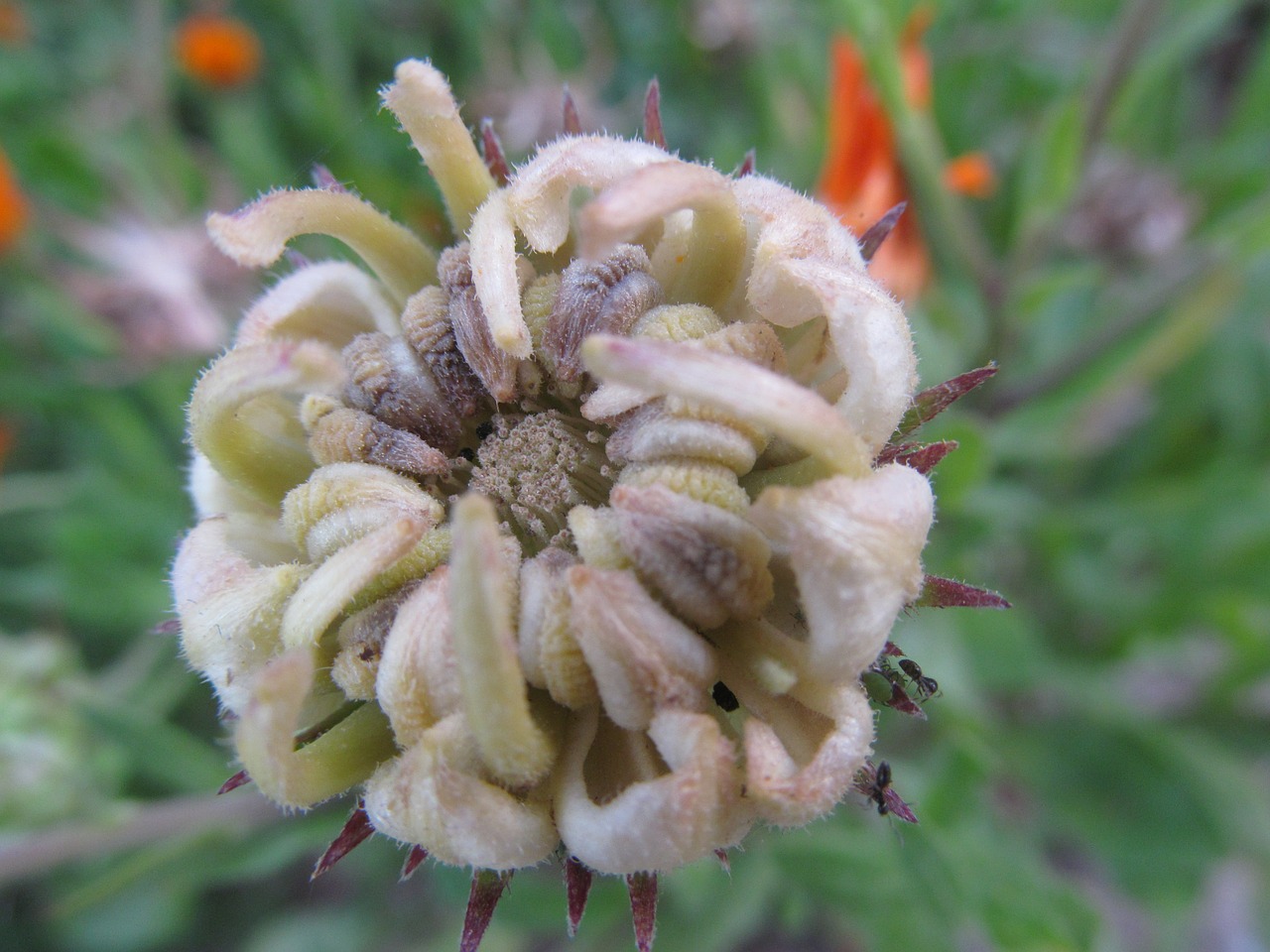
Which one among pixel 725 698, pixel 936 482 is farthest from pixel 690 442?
pixel 936 482

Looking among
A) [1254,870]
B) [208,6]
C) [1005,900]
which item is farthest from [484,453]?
[208,6]

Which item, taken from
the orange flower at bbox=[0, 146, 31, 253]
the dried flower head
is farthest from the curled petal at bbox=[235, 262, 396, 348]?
the orange flower at bbox=[0, 146, 31, 253]

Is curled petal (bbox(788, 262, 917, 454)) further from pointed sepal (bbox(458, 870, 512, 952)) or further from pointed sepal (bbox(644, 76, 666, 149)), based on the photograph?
pointed sepal (bbox(458, 870, 512, 952))

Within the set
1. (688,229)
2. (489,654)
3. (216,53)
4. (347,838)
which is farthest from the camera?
(216,53)

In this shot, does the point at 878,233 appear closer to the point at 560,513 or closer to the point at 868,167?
the point at 560,513

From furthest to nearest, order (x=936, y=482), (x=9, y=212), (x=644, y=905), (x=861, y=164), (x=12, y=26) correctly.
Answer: (x=12, y=26) → (x=9, y=212) → (x=861, y=164) → (x=936, y=482) → (x=644, y=905)

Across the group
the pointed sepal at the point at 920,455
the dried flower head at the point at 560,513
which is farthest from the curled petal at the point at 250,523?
the pointed sepal at the point at 920,455
